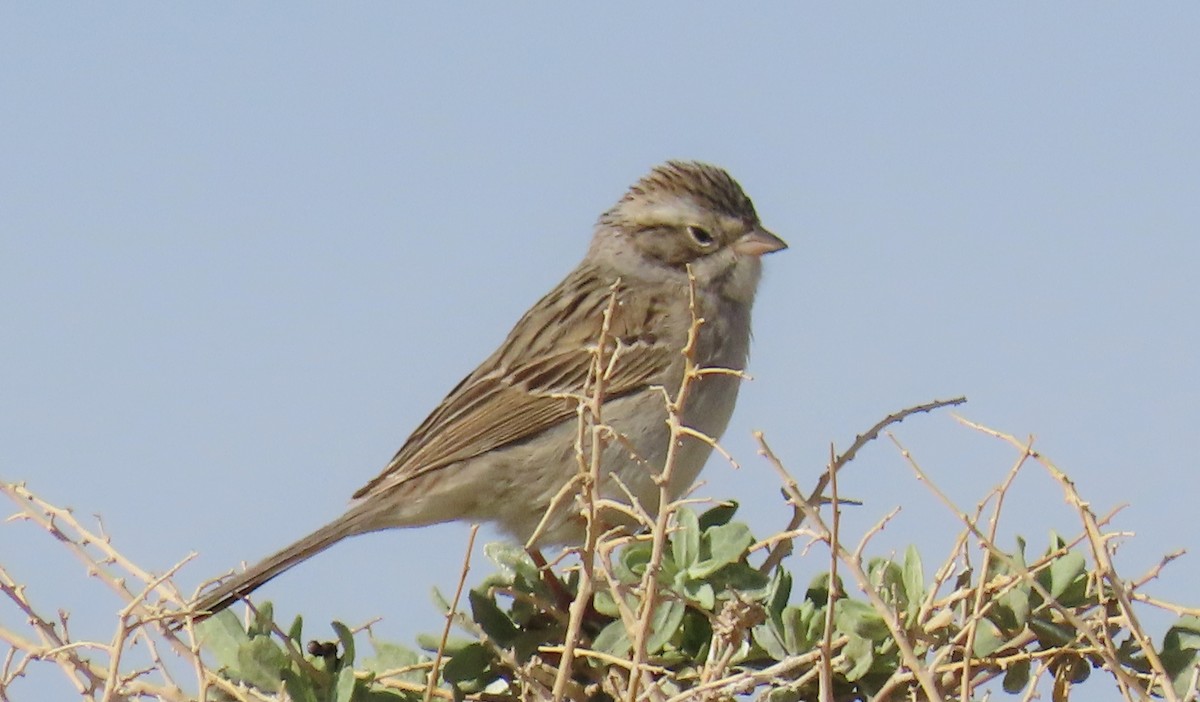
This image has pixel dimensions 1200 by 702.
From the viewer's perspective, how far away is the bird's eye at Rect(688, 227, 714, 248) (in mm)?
5699

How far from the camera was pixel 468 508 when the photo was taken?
496 cm

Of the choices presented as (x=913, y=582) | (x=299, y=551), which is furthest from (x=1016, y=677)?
(x=299, y=551)

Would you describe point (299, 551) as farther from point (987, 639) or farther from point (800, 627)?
point (987, 639)

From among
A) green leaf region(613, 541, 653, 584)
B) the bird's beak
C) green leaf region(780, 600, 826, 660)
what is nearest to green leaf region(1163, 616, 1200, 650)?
green leaf region(780, 600, 826, 660)

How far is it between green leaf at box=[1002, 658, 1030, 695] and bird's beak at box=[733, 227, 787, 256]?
9.99ft

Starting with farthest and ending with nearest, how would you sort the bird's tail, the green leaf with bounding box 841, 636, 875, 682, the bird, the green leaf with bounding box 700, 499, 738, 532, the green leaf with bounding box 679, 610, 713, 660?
the bird, the bird's tail, the green leaf with bounding box 700, 499, 738, 532, the green leaf with bounding box 679, 610, 713, 660, the green leaf with bounding box 841, 636, 875, 682

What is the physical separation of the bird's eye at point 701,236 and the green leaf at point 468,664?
3150mm

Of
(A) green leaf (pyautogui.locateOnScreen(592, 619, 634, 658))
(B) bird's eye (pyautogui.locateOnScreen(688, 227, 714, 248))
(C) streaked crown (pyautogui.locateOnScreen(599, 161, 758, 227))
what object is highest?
(C) streaked crown (pyautogui.locateOnScreen(599, 161, 758, 227))

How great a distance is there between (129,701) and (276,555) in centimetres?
A: 187

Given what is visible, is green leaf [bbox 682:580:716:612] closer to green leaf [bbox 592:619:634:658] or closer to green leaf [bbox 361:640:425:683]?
green leaf [bbox 592:619:634:658]

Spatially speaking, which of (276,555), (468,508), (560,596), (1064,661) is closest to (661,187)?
(468,508)

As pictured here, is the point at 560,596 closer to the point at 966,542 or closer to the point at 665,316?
the point at 966,542

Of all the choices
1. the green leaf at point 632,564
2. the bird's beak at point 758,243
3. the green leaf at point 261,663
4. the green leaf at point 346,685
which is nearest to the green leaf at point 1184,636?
the green leaf at point 632,564

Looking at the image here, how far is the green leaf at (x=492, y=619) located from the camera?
2.82 m
